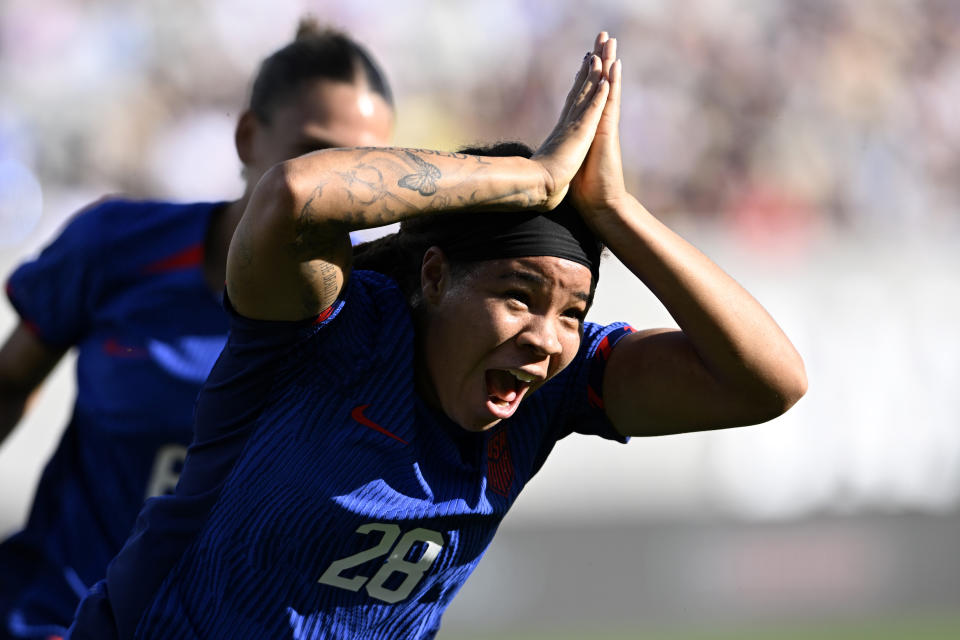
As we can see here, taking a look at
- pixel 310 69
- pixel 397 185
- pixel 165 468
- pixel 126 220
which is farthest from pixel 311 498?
pixel 310 69

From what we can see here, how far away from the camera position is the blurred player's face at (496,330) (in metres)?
2.02

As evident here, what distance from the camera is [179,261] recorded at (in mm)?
3105

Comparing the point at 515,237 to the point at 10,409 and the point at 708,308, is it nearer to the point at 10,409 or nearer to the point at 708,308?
the point at 708,308

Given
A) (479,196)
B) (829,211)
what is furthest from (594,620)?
(479,196)

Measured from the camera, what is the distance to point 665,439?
713 cm

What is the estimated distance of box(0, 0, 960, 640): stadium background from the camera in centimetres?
678

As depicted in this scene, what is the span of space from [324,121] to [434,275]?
1109 millimetres

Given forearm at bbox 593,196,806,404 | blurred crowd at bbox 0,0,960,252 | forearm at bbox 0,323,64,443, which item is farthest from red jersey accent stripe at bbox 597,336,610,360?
blurred crowd at bbox 0,0,960,252

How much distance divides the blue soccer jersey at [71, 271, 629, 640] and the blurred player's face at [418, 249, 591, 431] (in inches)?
2.3

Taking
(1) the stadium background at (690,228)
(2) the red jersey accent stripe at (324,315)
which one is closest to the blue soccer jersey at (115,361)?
(2) the red jersey accent stripe at (324,315)

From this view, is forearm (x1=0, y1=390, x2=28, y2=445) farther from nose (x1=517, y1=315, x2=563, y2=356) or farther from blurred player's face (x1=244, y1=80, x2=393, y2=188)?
nose (x1=517, y1=315, x2=563, y2=356)

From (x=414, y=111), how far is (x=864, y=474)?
3.55m

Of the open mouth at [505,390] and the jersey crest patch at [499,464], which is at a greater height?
the open mouth at [505,390]

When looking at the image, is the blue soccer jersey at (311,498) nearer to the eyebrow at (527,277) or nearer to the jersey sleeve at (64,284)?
the eyebrow at (527,277)
